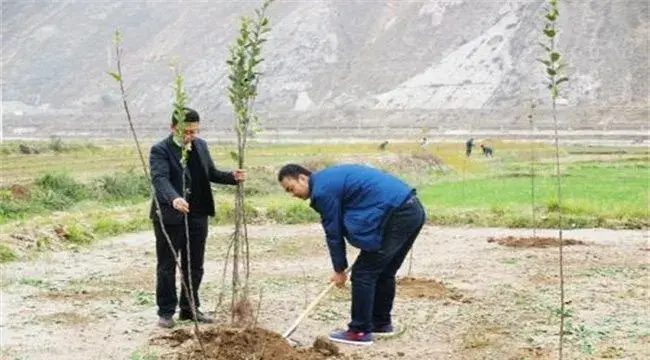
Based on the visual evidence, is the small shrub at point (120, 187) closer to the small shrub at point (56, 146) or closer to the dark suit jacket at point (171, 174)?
the dark suit jacket at point (171, 174)

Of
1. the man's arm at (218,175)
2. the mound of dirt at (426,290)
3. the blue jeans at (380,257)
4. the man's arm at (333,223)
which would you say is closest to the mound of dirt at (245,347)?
the blue jeans at (380,257)

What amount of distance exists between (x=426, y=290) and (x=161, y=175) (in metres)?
3.54

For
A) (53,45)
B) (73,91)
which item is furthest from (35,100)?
(53,45)

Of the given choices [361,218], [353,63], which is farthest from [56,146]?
[353,63]

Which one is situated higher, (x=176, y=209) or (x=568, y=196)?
(x=176, y=209)

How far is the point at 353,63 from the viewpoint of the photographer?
88.1 metres

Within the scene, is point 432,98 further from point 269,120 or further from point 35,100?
point 35,100

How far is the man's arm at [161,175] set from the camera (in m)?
8.10

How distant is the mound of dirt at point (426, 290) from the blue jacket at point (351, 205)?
2.69 meters

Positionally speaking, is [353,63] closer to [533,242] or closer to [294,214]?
[294,214]

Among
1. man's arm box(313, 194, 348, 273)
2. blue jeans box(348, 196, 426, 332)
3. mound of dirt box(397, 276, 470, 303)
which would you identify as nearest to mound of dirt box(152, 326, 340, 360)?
blue jeans box(348, 196, 426, 332)

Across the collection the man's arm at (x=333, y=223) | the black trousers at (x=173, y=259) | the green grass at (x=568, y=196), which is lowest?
the green grass at (x=568, y=196)

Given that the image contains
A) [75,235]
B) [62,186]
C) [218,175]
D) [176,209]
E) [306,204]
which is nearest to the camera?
[176,209]

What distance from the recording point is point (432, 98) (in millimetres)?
75312
